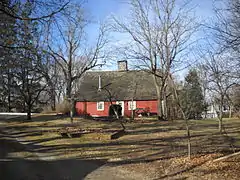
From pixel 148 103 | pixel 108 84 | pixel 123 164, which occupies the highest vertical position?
pixel 108 84

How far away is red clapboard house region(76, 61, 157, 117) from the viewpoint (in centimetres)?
4206

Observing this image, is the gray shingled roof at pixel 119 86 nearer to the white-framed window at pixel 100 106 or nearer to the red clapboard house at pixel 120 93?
the red clapboard house at pixel 120 93

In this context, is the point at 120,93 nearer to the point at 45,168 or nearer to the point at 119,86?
the point at 119,86

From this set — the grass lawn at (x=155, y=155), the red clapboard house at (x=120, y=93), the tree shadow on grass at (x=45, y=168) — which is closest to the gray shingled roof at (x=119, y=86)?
the red clapboard house at (x=120, y=93)

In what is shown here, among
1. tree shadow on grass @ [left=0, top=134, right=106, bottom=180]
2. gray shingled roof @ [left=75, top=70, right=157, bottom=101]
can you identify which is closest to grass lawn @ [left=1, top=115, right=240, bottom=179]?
tree shadow on grass @ [left=0, top=134, right=106, bottom=180]

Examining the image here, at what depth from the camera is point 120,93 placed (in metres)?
43.5

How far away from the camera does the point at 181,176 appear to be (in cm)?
774

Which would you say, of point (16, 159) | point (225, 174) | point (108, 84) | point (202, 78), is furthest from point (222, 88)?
point (108, 84)

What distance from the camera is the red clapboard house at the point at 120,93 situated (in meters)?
42.1

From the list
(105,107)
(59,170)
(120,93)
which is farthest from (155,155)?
(105,107)

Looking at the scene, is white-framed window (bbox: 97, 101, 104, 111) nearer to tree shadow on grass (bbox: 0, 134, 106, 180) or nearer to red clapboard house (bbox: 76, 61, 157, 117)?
red clapboard house (bbox: 76, 61, 157, 117)

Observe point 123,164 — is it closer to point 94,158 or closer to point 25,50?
point 94,158

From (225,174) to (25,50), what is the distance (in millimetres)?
7259

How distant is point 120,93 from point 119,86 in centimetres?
188
